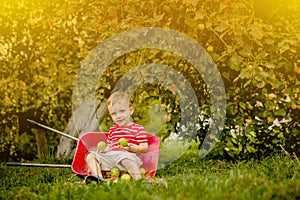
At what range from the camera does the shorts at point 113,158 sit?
3432 millimetres

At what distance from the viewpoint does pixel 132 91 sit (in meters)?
4.53

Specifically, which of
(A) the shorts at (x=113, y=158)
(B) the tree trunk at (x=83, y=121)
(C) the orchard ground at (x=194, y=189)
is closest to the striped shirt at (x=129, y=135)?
(A) the shorts at (x=113, y=158)

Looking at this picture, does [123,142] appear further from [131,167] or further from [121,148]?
[131,167]

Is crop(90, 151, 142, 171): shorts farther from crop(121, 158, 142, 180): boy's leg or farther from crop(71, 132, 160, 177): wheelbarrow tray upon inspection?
crop(71, 132, 160, 177): wheelbarrow tray

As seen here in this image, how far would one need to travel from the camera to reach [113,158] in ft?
11.5

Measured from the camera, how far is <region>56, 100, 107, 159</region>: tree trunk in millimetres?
5617

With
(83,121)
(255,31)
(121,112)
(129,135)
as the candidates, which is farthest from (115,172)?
(83,121)

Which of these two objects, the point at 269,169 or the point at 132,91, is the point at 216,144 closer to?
the point at 132,91

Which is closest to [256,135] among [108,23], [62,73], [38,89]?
[108,23]

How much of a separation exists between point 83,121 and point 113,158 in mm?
2365

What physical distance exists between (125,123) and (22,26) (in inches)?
115

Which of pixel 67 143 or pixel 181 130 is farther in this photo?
pixel 67 143

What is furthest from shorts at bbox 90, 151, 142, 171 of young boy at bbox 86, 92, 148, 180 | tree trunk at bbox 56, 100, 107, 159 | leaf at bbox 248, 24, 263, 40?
tree trunk at bbox 56, 100, 107, 159

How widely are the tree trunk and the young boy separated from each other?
5.92ft
